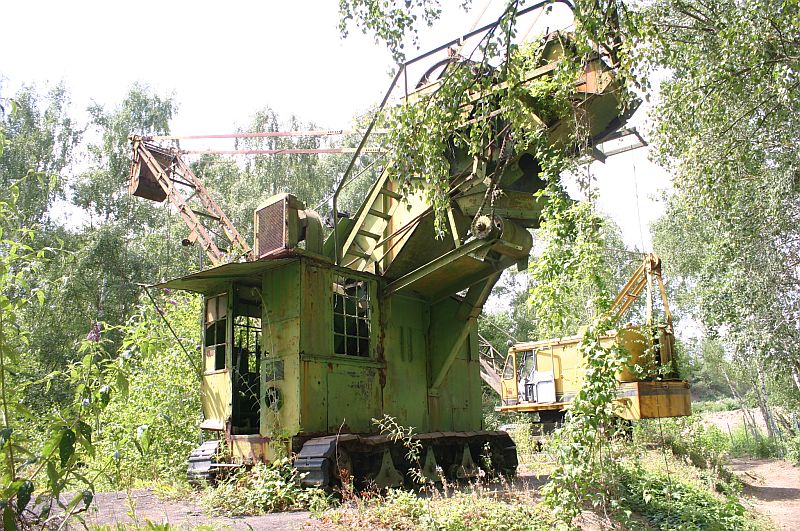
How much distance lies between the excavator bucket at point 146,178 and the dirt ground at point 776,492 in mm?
14153

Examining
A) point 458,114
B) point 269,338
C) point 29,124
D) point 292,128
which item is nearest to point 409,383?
point 269,338

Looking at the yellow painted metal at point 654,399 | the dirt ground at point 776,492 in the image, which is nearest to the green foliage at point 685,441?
the dirt ground at point 776,492

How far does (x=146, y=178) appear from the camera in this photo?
1594 cm

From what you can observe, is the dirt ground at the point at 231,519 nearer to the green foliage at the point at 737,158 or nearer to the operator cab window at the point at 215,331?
the operator cab window at the point at 215,331

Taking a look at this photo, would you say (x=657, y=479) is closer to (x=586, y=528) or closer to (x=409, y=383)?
(x=586, y=528)

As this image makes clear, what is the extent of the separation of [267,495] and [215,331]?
12.3 ft

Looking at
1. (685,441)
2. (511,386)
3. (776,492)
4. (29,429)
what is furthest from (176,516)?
(511,386)

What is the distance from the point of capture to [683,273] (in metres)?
29.9

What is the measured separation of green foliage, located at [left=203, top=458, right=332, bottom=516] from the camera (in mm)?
8055

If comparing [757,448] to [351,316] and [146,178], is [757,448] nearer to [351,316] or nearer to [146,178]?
[351,316]

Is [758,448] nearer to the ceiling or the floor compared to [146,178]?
nearer to the floor

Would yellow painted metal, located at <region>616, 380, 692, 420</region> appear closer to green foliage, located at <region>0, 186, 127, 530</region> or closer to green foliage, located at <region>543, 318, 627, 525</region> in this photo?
green foliage, located at <region>543, 318, 627, 525</region>

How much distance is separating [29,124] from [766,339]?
30074 mm

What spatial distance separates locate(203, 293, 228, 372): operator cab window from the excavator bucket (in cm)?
589
